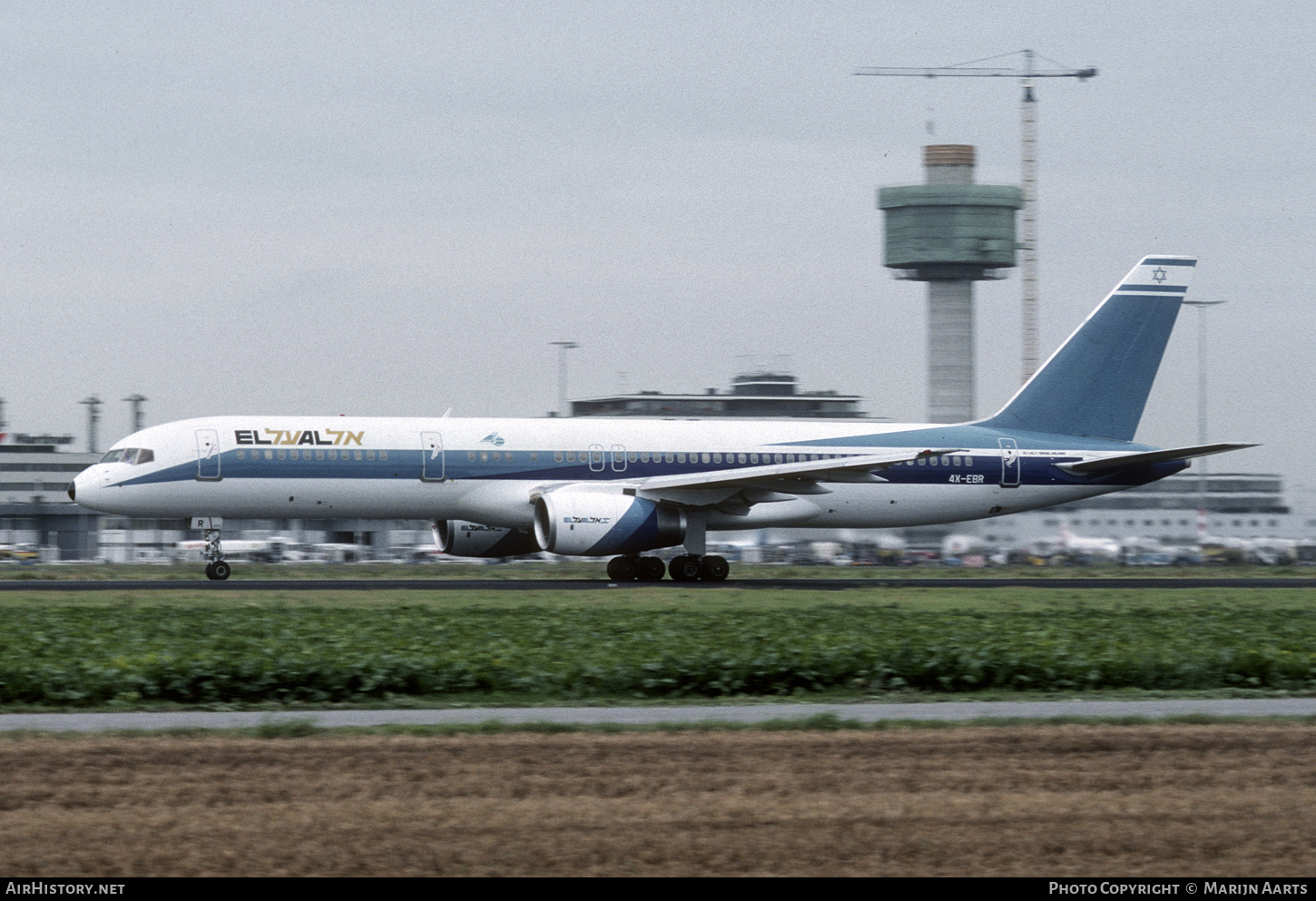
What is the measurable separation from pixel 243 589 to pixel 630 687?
57.1 ft

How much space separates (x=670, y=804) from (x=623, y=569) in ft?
95.0

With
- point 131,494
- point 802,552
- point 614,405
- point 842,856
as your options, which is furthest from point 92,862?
point 614,405

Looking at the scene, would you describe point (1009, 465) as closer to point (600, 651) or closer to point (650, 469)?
point (650, 469)

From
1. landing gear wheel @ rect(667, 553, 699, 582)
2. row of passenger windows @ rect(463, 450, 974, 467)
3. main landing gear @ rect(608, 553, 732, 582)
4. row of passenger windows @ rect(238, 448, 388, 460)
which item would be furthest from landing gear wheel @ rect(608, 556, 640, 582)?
row of passenger windows @ rect(238, 448, 388, 460)

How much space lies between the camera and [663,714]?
14.5m

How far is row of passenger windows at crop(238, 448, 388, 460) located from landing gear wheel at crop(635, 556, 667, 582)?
6.94 metres

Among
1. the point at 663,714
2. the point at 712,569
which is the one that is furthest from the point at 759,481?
the point at 663,714

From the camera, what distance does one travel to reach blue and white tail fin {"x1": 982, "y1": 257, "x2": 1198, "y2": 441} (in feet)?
141

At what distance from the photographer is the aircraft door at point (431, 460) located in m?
36.3

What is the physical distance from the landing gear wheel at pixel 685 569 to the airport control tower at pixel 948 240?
8807cm

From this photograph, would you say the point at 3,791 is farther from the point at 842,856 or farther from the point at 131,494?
the point at 131,494

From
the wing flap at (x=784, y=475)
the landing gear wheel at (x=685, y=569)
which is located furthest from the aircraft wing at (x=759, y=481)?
the landing gear wheel at (x=685, y=569)

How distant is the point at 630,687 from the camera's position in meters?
16.5

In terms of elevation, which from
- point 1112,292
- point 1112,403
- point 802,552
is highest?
point 1112,292
